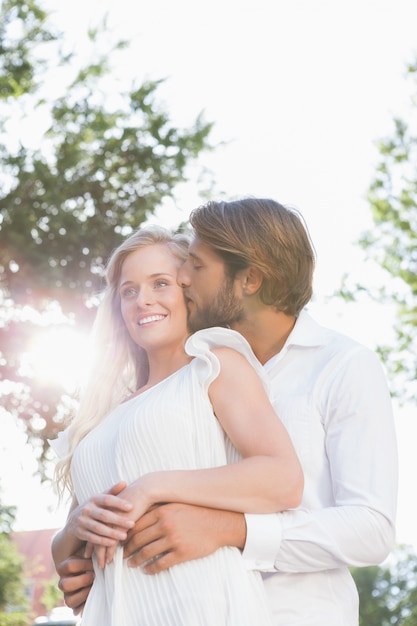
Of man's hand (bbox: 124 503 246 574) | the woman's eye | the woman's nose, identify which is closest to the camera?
man's hand (bbox: 124 503 246 574)

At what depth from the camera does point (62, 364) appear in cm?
1373

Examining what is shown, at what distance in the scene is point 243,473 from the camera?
9.71ft

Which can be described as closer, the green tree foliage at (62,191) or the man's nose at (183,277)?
the man's nose at (183,277)

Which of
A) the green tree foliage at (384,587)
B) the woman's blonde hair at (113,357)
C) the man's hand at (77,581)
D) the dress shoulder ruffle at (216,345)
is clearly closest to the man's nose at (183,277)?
the woman's blonde hair at (113,357)

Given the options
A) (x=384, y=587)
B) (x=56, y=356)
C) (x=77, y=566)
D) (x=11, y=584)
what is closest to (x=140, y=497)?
(x=77, y=566)

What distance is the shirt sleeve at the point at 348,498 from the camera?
3047mm

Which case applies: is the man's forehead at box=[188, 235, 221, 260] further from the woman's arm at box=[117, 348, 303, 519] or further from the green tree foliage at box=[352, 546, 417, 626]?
the green tree foliage at box=[352, 546, 417, 626]

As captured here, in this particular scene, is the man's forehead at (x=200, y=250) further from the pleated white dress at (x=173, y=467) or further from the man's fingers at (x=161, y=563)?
the man's fingers at (x=161, y=563)

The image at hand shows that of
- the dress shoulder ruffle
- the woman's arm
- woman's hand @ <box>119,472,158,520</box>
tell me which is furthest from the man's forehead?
woman's hand @ <box>119,472,158,520</box>

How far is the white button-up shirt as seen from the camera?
3.06m

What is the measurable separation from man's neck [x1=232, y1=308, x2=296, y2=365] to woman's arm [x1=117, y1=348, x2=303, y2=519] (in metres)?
0.55

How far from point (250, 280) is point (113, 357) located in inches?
30.7

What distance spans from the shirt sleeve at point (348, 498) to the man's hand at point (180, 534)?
65 mm

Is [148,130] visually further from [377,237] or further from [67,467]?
[67,467]
